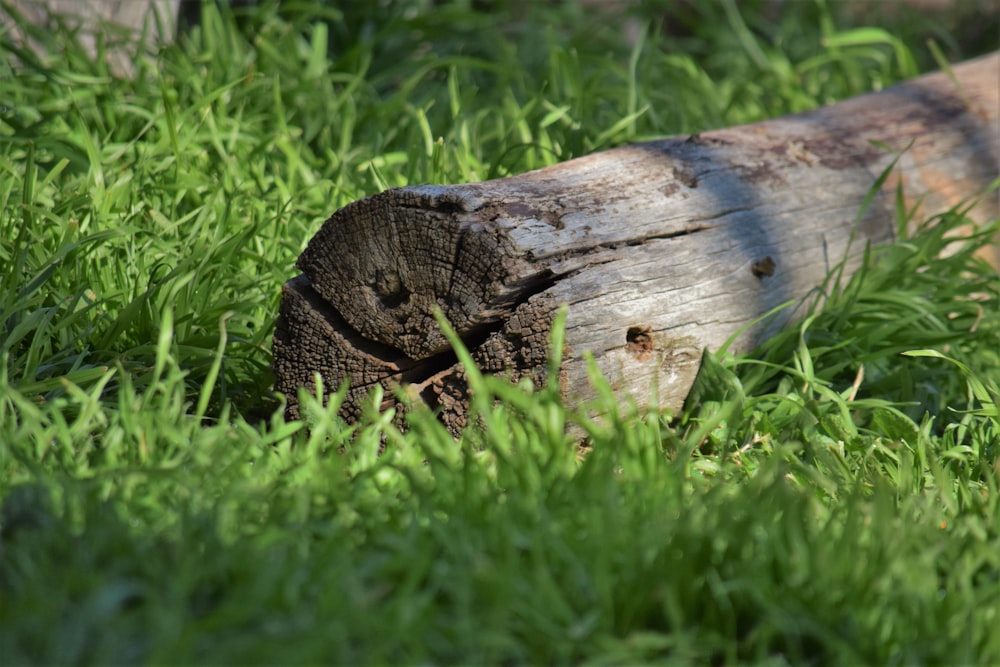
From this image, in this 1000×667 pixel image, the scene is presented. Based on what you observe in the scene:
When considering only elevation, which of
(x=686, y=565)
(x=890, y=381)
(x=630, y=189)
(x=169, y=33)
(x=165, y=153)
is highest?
(x=169, y=33)

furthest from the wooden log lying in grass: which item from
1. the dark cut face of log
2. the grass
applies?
the grass

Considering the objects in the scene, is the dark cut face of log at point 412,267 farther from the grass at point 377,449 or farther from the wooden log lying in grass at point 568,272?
the grass at point 377,449

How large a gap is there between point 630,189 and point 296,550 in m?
1.32

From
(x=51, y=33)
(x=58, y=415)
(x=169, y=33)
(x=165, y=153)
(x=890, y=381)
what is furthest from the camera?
(x=169, y=33)

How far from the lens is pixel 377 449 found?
6.64ft

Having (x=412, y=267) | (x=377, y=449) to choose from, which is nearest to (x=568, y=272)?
(x=412, y=267)

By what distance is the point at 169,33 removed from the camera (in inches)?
158

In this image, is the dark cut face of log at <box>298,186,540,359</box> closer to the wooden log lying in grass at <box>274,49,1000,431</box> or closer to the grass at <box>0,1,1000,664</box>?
the wooden log lying in grass at <box>274,49,1000,431</box>

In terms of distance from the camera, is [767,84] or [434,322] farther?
[767,84]

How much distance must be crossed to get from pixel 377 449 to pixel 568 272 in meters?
0.57

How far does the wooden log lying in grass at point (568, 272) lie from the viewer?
215 centimetres

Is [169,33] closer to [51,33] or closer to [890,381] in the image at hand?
[51,33]

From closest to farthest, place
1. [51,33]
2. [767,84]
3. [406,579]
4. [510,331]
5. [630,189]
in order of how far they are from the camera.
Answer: [406,579]
[510,331]
[630,189]
[51,33]
[767,84]

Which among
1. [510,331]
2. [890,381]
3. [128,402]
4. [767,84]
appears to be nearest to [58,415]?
→ [128,402]
